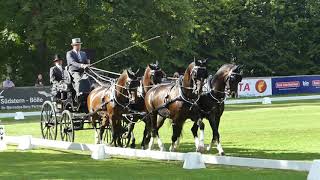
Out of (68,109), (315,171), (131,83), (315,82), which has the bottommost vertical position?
(315,171)

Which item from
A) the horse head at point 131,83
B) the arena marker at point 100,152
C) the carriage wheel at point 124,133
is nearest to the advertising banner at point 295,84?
the carriage wheel at point 124,133

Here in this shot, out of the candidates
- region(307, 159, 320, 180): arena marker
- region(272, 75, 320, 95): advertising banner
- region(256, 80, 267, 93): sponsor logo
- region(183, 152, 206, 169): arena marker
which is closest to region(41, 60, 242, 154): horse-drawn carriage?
region(183, 152, 206, 169): arena marker

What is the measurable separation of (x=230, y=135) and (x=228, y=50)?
41.3 metres

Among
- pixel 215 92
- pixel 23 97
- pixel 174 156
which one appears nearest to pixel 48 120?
pixel 215 92

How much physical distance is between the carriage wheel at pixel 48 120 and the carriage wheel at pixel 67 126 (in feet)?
1.35

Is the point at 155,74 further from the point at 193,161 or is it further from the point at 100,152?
the point at 193,161

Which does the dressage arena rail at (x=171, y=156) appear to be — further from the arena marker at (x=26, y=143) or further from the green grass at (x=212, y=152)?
the green grass at (x=212, y=152)

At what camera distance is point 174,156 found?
1399 centimetres

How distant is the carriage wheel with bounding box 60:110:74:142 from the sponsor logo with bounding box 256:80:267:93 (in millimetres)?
31507

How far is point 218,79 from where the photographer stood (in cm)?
1582

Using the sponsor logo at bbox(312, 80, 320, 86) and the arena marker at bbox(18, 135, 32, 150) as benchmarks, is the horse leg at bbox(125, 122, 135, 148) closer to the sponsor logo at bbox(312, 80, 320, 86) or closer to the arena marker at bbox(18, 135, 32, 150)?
the arena marker at bbox(18, 135, 32, 150)

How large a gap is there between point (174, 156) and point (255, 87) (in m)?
35.1

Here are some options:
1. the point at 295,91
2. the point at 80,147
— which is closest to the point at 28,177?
the point at 80,147

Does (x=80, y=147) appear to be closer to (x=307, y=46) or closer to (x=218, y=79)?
(x=218, y=79)
